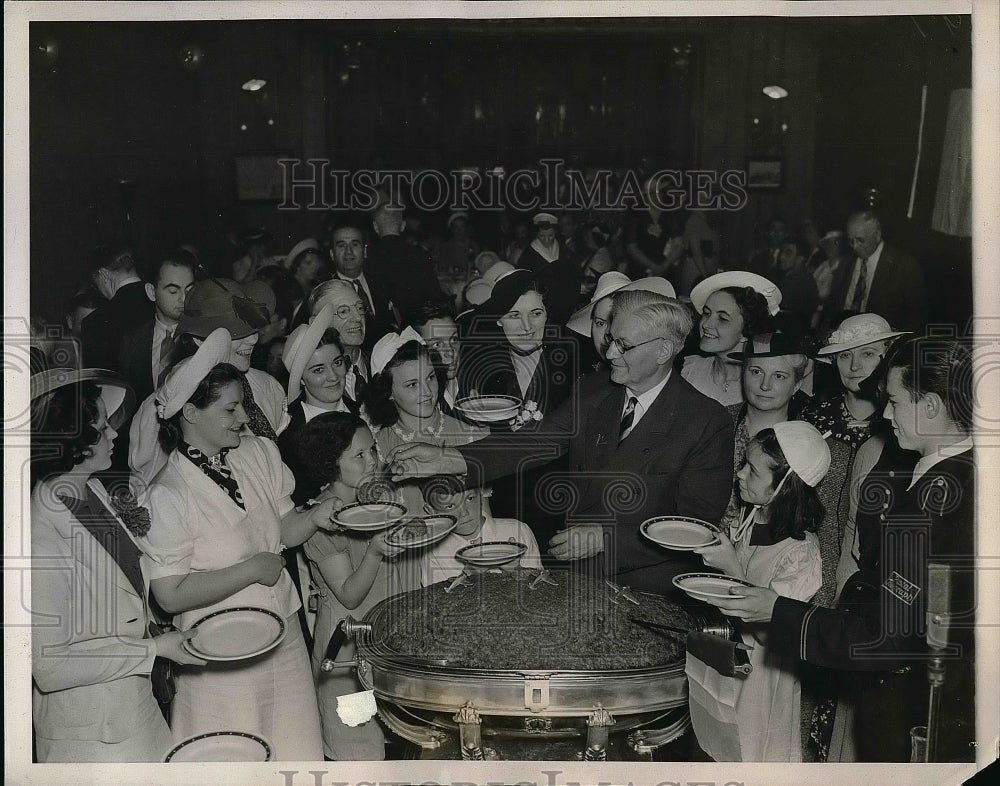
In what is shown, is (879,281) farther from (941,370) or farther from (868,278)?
(941,370)

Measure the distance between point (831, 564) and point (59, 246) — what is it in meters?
3.48

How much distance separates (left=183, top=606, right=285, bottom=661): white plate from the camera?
4.91 metres

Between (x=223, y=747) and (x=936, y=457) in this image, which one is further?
(x=223, y=747)

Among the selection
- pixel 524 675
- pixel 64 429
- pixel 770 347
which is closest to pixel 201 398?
pixel 64 429

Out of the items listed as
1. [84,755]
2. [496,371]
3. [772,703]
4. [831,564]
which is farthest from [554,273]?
[84,755]

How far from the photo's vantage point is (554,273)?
4.90 metres

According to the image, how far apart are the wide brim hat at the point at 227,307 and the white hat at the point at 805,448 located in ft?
7.19

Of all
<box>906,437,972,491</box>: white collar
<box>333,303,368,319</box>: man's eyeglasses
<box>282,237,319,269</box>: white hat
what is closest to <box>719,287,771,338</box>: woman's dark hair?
<box>906,437,972,491</box>: white collar

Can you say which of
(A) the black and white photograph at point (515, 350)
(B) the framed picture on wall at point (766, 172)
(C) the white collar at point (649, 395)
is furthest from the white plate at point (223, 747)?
(B) the framed picture on wall at point (766, 172)

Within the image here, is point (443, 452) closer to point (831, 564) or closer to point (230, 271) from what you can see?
point (230, 271)

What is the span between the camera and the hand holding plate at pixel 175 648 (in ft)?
16.0

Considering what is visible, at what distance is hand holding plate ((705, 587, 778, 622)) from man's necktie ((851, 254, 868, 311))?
1.23 m

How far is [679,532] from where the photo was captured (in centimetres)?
492

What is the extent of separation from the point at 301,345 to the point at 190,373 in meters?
0.47
